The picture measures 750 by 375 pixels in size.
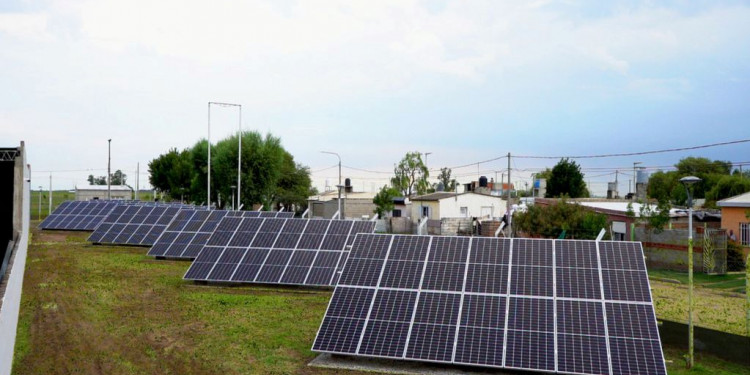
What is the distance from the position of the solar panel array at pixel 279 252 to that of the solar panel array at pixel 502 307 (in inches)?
297

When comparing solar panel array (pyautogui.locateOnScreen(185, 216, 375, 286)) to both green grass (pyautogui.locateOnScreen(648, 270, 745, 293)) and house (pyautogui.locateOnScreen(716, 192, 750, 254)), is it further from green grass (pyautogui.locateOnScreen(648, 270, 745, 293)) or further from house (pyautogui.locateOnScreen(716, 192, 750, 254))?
house (pyautogui.locateOnScreen(716, 192, 750, 254))

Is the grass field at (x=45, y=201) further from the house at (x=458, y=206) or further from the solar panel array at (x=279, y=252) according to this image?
the solar panel array at (x=279, y=252)

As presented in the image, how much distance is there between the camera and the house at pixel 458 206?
56.0 meters

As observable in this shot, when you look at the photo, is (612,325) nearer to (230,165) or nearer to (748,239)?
(748,239)

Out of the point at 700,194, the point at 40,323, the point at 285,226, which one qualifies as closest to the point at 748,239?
the point at 285,226

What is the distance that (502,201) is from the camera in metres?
60.8

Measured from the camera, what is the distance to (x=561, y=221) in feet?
129

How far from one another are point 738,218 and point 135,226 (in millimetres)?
36516

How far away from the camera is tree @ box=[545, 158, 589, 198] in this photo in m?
80.1

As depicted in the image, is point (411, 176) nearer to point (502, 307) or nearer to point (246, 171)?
point (246, 171)

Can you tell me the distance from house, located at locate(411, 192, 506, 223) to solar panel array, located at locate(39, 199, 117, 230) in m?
27.4

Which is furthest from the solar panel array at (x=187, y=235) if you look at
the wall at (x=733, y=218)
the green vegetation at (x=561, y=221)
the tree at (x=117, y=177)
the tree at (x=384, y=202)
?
the tree at (x=117, y=177)

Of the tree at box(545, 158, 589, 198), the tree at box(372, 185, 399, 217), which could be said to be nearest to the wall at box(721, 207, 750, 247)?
the tree at box(372, 185, 399, 217)

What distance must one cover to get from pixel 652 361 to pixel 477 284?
3.70 m
